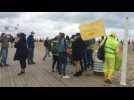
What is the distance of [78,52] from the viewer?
49.2 ft

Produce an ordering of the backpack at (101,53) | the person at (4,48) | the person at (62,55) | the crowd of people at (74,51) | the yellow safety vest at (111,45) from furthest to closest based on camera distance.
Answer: the person at (4,48) < the person at (62,55) < the backpack at (101,53) < the crowd of people at (74,51) < the yellow safety vest at (111,45)

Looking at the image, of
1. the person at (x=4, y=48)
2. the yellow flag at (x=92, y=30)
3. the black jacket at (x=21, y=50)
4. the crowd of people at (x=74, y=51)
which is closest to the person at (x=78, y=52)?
the crowd of people at (x=74, y=51)

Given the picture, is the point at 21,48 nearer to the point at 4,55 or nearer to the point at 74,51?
the point at 74,51

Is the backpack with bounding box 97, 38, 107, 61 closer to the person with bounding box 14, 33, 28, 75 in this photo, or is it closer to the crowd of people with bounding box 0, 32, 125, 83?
the crowd of people with bounding box 0, 32, 125, 83

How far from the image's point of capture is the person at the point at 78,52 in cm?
1463

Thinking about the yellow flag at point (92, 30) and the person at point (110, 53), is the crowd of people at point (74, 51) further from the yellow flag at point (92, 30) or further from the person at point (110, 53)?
the yellow flag at point (92, 30)

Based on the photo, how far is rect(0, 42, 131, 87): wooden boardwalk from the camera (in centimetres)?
1325

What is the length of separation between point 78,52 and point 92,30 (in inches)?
64.7

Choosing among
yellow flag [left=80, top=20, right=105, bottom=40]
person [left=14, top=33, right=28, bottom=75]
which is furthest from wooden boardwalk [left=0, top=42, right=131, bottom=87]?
yellow flag [left=80, top=20, right=105, bottom=40]

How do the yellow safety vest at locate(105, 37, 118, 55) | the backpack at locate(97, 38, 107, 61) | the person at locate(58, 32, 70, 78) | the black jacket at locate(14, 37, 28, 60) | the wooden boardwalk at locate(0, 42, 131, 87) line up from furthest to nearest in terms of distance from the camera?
the person at locate(58, 32, 70, 78)
the black jacket at locate(14, 37, 28, 60)
the backpack at locate(97, 38, 107, 61)
the yellow safety vest at locate(105, 37, 118, 55)
the wooden boardwalk at locate(0, 42, 131, 87)

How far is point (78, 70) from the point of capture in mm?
15328
